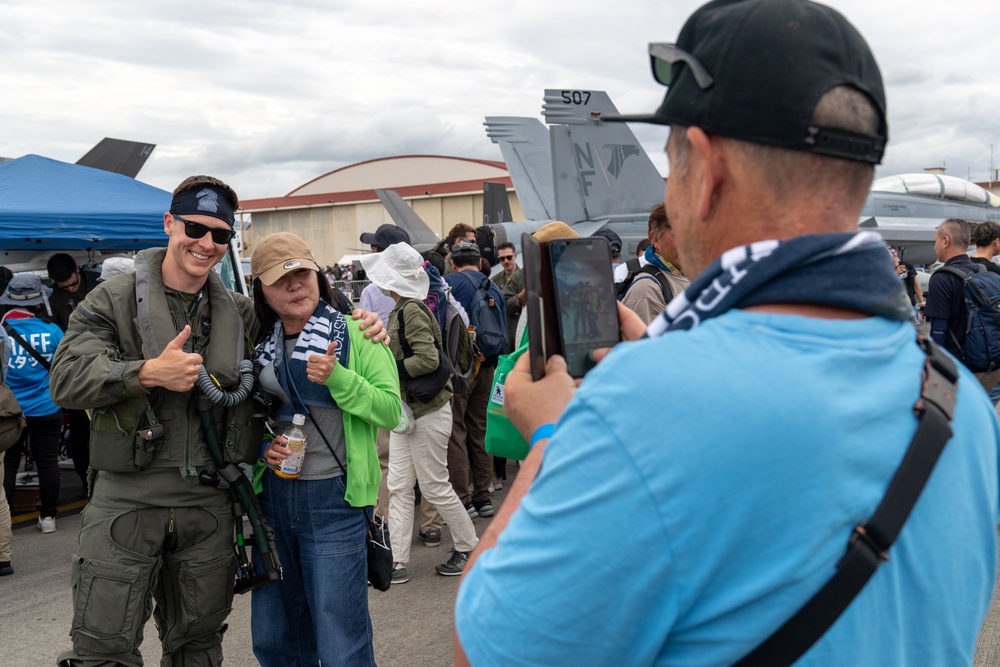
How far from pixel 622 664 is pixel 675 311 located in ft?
1.36

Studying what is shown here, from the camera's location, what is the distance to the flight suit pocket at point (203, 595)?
276 cm

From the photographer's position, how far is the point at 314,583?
115 inches

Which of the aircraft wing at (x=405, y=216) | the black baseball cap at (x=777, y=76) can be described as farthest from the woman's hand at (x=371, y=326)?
the aircraft wing at (x=405, y=216)

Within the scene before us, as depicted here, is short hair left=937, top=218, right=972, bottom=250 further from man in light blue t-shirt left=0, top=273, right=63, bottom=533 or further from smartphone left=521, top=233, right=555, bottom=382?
man in light blue t-shirt left=0, top=273, right=63, bottom=533

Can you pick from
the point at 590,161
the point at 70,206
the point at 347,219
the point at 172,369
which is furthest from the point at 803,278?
the point at 347,219

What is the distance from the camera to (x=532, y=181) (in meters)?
19.7

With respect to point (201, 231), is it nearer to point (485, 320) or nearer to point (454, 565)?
point (454, 565)

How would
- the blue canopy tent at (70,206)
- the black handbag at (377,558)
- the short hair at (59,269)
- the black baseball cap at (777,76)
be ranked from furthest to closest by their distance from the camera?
1. the short hair at (59,269)
2. the blue canopy tent at (70,206)
3. the black handbag at (377,558)
4. the black baseball cap at (777,76)

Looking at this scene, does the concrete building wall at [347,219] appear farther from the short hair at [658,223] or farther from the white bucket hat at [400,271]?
the short hair at [658,223]

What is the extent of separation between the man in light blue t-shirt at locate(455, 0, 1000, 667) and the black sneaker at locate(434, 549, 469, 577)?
4326 mm

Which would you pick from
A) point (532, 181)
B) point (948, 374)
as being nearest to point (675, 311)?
point (948, 374)

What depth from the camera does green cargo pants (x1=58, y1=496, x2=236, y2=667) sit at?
8.54 ft

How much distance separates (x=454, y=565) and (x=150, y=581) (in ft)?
9.04

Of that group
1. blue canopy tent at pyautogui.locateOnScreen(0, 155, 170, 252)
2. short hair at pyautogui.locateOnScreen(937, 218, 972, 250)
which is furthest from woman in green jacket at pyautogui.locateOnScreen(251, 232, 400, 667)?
short hair at pyautogui.locateOnScreen(937, 218, 972, 250)
